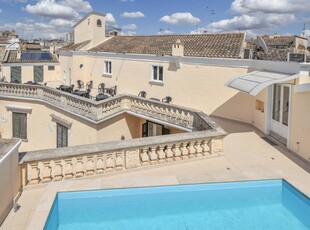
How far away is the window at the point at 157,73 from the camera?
32763 mm

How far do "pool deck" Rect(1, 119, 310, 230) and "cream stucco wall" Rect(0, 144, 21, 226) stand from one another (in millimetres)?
342

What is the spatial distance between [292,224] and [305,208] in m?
1.15

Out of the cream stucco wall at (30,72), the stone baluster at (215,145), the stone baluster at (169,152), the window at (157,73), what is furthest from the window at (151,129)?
the cream stucco wall at (30,72)

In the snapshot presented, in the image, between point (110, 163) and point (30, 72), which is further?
point (30, 72)

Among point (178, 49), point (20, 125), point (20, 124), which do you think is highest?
point (178, 49)

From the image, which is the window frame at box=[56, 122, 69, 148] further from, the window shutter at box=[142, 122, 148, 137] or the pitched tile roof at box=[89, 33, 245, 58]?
the pitched tile roof at box=[89, 33, 245, 58]

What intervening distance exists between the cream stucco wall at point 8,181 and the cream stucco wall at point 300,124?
1458cm

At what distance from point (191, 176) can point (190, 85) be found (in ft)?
57.0

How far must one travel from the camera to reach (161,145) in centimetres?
1434

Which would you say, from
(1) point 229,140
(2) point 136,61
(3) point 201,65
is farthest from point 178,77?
(1) point 229,140

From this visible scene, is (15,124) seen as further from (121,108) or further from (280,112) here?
(280,112)

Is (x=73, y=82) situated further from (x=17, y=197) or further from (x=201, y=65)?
(x=17, y=197)

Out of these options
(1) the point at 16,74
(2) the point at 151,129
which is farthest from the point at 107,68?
(1) the point at 16,74

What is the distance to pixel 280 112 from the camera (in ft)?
65.7
